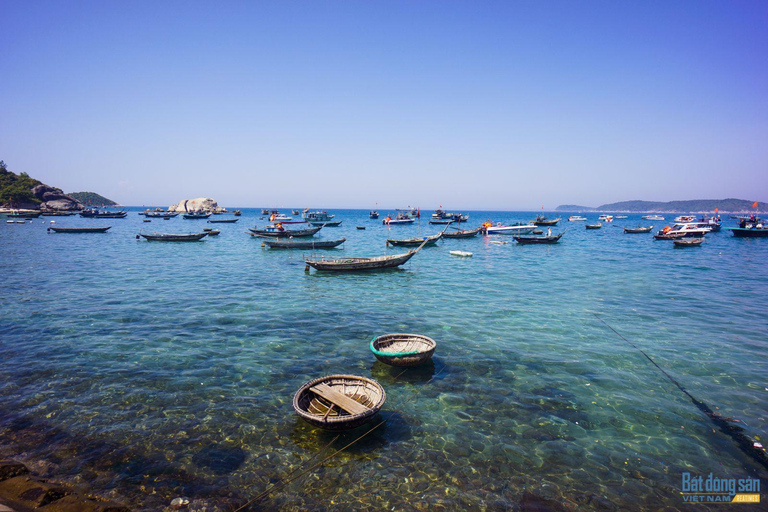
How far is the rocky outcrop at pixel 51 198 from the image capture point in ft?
387

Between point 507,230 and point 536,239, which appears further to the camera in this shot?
point 507,230

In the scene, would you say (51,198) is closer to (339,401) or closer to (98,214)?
(98,214)

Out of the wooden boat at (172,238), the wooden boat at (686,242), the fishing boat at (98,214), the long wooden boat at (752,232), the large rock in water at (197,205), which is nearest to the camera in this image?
the wooden boat at (686,242)

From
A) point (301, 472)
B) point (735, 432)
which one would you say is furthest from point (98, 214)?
point (735, 432)

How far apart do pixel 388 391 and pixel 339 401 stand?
2.31 meters

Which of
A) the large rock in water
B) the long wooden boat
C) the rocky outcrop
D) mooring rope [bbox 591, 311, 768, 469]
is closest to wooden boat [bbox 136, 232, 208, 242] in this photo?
mooring rope [bbox 591, 311, 768, 469]

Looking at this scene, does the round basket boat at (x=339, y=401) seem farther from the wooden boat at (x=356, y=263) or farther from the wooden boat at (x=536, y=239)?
the wooden boat at (x=536, y=239)

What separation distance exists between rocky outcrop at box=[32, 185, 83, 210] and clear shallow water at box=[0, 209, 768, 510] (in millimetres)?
128297

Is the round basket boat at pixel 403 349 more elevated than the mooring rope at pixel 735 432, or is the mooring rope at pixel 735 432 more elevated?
the round basket boat at pixel 403 349

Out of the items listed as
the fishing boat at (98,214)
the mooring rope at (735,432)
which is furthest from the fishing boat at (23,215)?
the mooring rope at (735,432)

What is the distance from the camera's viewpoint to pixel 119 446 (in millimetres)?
8672

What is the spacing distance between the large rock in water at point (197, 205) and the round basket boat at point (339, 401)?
174 m

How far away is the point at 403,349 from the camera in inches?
539

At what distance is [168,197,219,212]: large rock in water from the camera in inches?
6457
